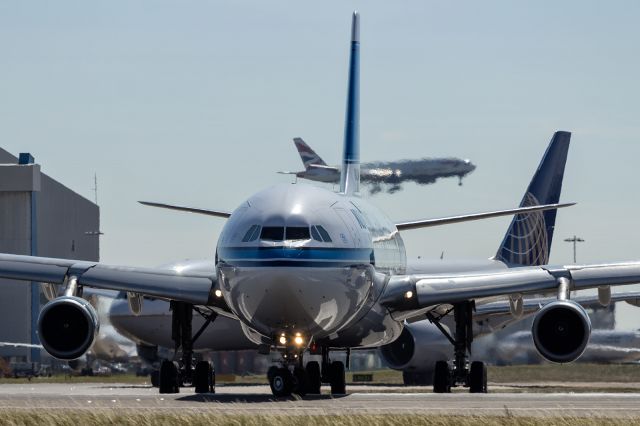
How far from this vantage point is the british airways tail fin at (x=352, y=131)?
38181mm

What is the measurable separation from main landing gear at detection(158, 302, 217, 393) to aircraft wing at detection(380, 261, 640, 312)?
3.99 metres

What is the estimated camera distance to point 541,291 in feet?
98.8

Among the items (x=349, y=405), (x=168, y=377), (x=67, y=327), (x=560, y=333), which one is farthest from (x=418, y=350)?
(x=349, y=405)

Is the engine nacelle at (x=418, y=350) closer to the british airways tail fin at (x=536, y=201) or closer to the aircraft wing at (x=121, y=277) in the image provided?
the british airways tail fin at (x=536, y=201)

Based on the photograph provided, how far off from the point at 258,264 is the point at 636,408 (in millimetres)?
7020

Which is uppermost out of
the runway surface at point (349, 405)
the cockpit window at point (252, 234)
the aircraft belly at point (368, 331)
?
the cockpit window at point (252, 234)

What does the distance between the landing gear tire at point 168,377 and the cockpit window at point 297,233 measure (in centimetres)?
541

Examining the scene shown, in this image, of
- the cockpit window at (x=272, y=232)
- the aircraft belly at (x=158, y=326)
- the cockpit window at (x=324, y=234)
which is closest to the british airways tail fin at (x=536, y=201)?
the aircraft belly at (x=158, y=326)

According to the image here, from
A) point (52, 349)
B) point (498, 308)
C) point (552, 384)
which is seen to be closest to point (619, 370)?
point (552, 384)

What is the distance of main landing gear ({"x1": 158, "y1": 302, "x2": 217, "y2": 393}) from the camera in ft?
98.5

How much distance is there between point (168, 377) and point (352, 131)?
1173cm

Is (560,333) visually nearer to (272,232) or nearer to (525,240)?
(272,232)

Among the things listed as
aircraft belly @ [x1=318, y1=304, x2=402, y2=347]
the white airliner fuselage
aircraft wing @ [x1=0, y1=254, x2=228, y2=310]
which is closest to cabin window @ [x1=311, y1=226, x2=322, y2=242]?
the white airliner fuselage

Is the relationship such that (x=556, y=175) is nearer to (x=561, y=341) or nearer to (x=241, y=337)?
(x=241, y=337)
